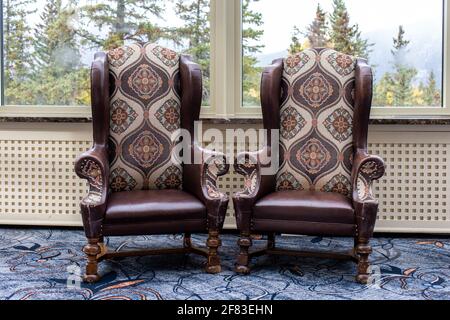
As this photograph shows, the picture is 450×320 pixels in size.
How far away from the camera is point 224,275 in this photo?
8.73 ft

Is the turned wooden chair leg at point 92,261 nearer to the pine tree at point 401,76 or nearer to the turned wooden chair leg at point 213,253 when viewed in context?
the turned wooden chair leg at point 213,253

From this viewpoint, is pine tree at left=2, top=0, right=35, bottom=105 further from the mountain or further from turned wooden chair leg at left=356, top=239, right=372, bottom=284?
turned wooden chair leg at left=356, top=239, right=372, bottom=284

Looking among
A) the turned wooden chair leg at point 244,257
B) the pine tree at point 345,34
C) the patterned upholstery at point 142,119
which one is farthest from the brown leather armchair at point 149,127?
the pine tree at point 345,34

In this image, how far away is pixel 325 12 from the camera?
3.56 meters

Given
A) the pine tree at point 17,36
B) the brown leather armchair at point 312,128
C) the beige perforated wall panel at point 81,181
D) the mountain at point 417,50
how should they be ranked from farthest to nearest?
the pine tree at point 17,36
the mountain at point 417,50
the beige perforated wall panel at point 81,181
the brown leather armchair at point 312,128

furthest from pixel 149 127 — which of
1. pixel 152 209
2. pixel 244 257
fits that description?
pixel 244 257

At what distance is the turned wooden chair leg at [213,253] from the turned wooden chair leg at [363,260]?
74 cm

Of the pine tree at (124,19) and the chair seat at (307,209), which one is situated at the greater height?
the pine tree at (124,19)

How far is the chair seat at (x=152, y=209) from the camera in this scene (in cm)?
253

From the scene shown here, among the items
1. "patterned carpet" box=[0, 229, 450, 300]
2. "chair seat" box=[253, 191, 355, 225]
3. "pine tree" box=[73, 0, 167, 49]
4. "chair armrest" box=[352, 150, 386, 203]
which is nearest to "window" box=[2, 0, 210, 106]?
"pine tree" box=[73, 0, 167, 49]

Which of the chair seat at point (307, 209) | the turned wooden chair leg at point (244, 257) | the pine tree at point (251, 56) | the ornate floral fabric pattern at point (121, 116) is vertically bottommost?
the turned wooden chair leg at point (244, 257)

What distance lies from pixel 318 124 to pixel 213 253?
1.01 m

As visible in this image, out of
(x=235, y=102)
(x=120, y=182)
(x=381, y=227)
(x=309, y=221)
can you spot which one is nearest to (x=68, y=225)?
(x=120, y=182)

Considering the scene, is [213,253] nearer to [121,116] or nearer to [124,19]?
[121,116]
